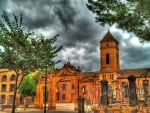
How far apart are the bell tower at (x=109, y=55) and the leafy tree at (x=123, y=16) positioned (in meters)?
43.8

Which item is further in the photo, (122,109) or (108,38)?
(108,38)

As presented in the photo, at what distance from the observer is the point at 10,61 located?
1297 inches

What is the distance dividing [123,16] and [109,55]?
46.1m

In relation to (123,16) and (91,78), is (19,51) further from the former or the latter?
(91,78)

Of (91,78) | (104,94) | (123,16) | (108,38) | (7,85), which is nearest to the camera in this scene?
(123,16)

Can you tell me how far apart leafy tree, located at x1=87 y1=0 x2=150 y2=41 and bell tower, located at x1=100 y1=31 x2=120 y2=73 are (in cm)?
4376

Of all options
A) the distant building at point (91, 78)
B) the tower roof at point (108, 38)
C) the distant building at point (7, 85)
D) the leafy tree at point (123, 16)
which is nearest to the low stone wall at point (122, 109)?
the leafy tree at point (123, 16)

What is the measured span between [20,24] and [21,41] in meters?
1.91

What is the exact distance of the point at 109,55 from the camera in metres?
65.2

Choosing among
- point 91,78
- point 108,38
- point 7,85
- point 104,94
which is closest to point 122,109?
point 104,94

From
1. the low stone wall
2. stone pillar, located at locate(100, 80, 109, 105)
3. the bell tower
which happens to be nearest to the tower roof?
the bell tower

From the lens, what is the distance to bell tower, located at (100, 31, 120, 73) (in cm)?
6406

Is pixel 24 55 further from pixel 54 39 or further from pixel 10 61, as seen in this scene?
pixel 54 39

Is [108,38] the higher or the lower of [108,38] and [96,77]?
the higher
